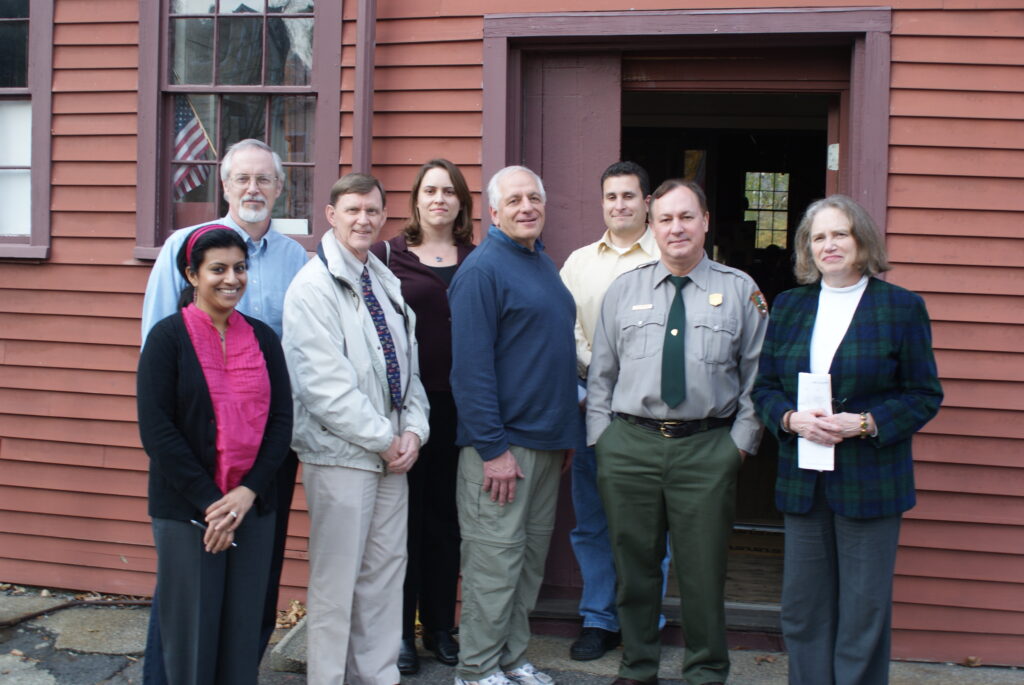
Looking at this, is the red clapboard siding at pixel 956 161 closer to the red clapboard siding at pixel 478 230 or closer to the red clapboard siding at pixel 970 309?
the red clapboard siding at pixel 478 230

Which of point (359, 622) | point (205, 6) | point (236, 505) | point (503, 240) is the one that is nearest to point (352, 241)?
point (503, 240)

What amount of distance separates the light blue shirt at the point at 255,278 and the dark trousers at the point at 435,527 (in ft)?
2.36

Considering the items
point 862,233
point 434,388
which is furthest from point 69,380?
point 862,233

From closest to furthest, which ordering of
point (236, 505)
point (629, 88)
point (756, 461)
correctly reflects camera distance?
point (236, 505) < point (629, 88) < point (756, 461)

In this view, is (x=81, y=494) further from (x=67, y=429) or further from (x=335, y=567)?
(x=335, y=567)

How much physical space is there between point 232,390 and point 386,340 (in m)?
0.67

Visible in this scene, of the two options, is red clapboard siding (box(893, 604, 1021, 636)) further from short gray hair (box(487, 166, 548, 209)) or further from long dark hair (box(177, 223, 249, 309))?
long dark hair (box(177, 223, 249, 309))

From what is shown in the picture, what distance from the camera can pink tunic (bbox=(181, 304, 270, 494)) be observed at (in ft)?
9.58

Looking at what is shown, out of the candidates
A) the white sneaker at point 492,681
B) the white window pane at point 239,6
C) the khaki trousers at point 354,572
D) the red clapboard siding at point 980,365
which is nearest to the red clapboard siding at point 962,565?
the red clapboard siding at point 980,365

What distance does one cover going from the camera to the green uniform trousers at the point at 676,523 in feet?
11.3

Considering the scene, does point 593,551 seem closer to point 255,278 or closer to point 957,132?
point 255,278

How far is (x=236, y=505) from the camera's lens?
9.62 ft

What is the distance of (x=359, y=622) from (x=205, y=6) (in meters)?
3.16

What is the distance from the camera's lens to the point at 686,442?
3447mm
